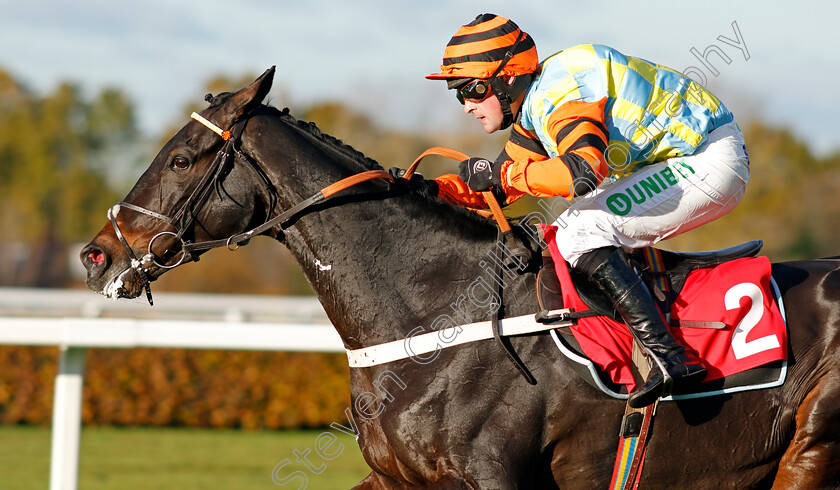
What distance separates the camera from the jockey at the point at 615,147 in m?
2.88

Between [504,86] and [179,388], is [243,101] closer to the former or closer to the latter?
[504,86]

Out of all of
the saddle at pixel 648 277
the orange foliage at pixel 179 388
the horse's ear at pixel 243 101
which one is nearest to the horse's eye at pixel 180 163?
the horse's ear at pixel 243 101

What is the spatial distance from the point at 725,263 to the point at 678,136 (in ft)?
1.65

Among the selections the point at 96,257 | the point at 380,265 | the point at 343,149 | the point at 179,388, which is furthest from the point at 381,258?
the point at 179,388

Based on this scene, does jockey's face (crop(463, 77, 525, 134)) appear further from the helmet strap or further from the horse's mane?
the horse's mane

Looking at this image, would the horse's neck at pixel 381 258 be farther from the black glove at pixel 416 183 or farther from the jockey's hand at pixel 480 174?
the jockey's hand at pixel 480 174

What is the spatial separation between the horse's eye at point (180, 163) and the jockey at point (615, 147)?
950 mm

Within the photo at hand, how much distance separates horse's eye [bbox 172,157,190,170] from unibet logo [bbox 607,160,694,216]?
1493 millimetres

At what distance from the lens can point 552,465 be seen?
297cm

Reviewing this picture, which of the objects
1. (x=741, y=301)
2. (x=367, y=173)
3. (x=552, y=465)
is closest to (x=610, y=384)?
(x=552, y=465)

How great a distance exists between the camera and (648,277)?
3.11 m

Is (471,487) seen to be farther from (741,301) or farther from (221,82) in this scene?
(221,82)

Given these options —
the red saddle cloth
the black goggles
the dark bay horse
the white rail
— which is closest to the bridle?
the dark bay horse

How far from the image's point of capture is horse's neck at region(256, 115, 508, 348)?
10.1ft
